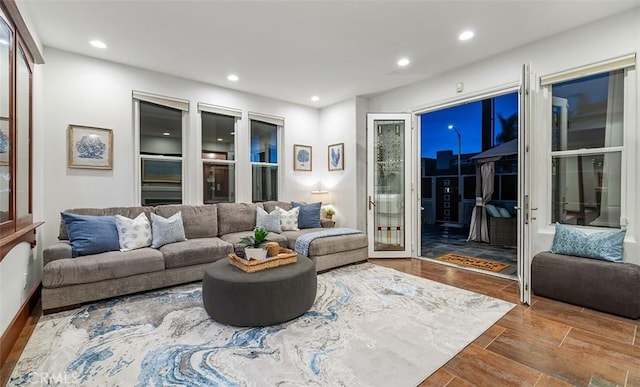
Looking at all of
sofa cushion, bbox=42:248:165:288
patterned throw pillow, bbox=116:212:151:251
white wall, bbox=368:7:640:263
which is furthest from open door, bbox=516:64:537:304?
patterned throw pillow, bbox=116:212:151:251

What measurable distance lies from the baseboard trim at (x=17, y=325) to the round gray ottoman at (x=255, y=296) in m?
1.27

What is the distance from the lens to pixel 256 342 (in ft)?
7.10

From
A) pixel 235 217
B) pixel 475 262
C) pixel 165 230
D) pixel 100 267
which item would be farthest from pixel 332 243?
pixel 100 267

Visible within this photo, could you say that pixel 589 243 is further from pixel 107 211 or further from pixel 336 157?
pixel 107 211

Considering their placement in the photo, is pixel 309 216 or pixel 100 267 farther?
pixel 309 216

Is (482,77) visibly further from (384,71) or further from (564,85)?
(384,71)

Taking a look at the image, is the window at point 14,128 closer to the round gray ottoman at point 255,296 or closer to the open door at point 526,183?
the round gray ottoman at point 255,296

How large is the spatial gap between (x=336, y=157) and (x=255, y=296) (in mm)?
3698

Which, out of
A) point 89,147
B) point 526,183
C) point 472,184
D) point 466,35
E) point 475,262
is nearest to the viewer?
point 526,183

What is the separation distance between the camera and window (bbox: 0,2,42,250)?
211cm

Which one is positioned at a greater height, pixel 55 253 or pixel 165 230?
pixel 165 230

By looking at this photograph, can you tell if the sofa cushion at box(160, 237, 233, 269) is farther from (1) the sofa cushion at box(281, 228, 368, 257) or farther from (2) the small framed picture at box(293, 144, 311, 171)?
(2) the small framed picture at box(293, 144, 311, 171)

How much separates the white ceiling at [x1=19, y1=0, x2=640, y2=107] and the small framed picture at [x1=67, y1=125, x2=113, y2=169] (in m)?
0.97

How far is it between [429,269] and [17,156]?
4729 mm
